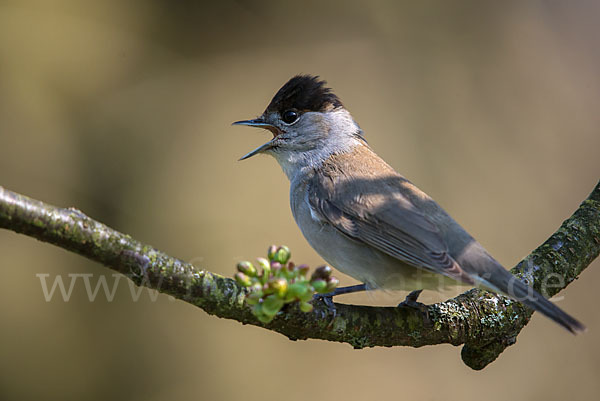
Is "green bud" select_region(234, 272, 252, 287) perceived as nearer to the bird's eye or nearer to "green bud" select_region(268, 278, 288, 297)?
"green bud" select_region(268, 278, 288, 297)

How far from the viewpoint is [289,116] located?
15.1 ft

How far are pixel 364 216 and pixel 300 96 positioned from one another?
1391 mm

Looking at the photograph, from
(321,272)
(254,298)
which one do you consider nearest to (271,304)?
(254,298)

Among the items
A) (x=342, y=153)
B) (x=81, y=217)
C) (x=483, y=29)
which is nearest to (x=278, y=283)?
(x=81, y=217)

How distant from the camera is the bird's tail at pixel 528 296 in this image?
9.08 feet

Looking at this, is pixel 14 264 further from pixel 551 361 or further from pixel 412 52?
pixel 551 361

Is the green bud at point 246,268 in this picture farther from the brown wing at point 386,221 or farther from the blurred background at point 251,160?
the blurred background at point 251,160

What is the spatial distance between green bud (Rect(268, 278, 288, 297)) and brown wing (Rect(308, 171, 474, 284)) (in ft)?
4.54

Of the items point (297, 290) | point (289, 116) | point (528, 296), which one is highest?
point (289, 116)

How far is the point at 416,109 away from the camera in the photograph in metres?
6.14

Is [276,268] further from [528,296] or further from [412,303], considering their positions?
[528,296]

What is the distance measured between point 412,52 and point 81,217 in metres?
4.95

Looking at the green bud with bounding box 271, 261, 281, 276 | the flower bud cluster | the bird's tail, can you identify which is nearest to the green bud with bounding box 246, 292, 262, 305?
the flower bud cluster

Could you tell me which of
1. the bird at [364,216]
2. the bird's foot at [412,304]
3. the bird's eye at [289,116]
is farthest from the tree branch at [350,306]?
the bird's eye at [289,116]
